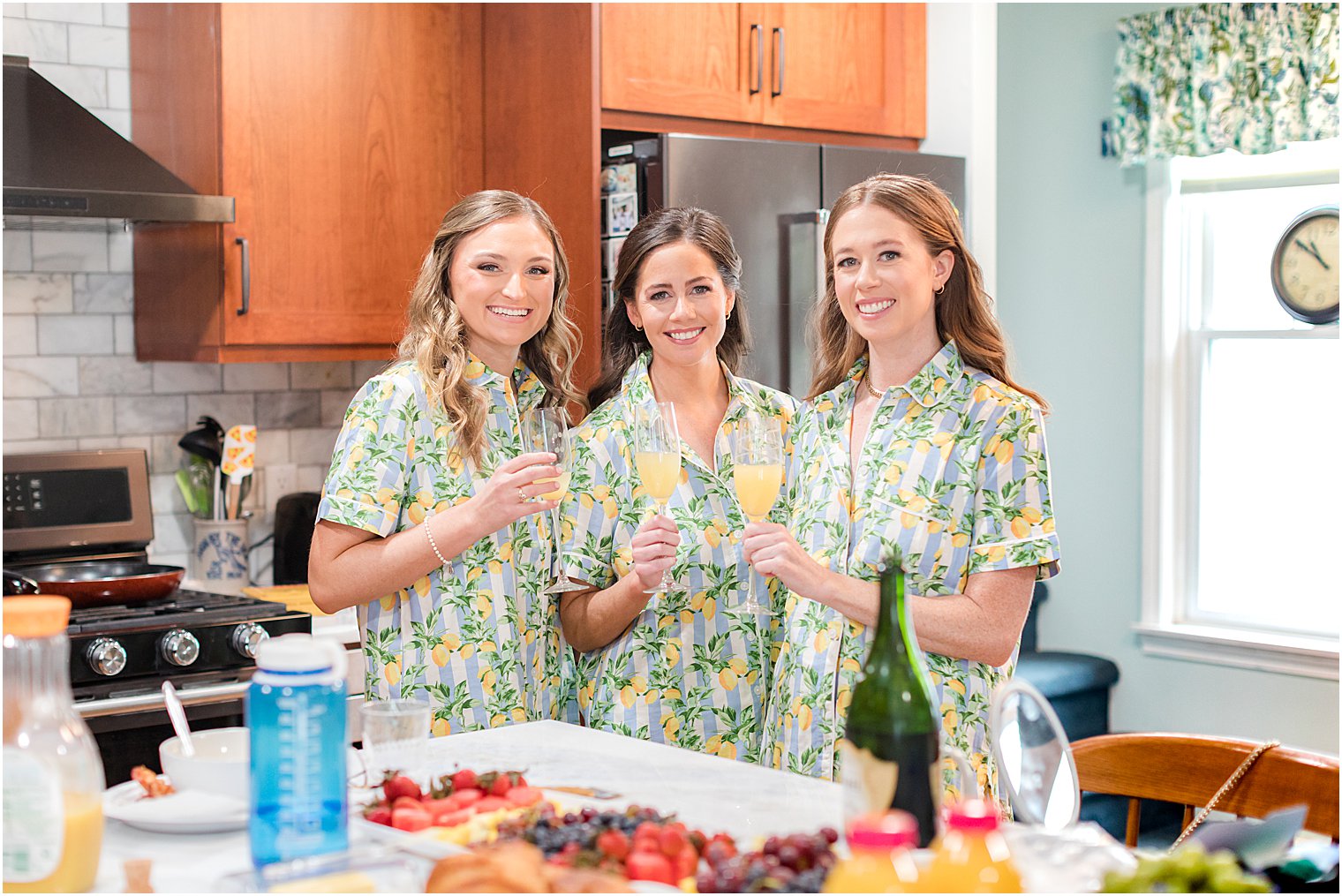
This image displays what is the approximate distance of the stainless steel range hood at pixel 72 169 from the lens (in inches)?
116

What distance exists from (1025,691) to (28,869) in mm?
890

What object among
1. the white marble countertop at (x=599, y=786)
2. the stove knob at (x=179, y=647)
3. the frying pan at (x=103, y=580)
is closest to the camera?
the white marble countertop at (x=599, y=786)

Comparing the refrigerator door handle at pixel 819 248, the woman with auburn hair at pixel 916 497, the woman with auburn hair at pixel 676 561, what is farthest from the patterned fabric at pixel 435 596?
the refrigerator door handle at pixel 819 248

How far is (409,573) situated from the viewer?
2.15m

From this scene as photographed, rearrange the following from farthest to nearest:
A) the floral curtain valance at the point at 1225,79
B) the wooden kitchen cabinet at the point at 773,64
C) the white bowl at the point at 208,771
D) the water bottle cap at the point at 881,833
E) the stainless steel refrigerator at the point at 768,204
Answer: the floral curtain valance at the point at 1225,79 < the wooden kitchen cabinet at the point at 773,64 < the stainless steel refrigerator at the point at 768,204 < the white bowl at the point at 208,771 < the water bottle cap at the point at 881,833

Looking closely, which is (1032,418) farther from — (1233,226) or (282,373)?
(1233,226)

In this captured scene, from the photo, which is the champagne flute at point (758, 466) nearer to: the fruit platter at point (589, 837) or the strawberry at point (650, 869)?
the fruit platter at point (589, 837)

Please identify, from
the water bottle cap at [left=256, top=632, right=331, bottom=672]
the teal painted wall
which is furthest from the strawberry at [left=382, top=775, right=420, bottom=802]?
the teal painted wall

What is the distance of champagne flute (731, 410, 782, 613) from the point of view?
75.8 inches

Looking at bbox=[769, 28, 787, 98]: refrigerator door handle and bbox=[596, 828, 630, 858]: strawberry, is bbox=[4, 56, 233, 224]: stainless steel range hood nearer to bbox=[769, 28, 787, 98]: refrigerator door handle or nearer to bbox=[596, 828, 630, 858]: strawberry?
bbox=[769, 28, 787, 98]: refrigerator door handle

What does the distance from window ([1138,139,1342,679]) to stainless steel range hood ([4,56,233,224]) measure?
2920 millimetres

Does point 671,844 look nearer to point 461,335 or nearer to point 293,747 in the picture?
point 293,747

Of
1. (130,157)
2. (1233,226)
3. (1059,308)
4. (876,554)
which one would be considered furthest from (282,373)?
(1233,226)

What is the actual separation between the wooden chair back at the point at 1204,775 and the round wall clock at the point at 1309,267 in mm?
2770
